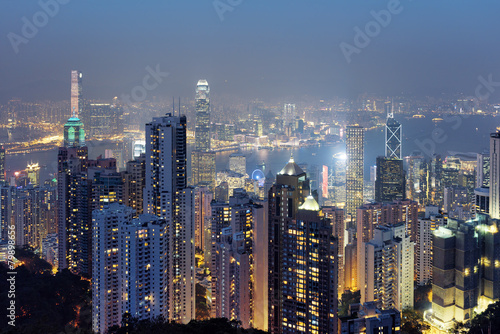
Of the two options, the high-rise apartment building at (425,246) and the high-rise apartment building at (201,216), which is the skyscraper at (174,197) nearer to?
the high-rise apartment building at (201,216)

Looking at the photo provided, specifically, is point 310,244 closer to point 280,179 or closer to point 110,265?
point 280,179

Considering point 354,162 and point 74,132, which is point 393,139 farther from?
point 74,132

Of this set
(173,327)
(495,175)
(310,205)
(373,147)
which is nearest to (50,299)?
(173,327)

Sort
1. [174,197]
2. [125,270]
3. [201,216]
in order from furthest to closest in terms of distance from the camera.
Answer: [201,216]
[174,197]
[125,270]

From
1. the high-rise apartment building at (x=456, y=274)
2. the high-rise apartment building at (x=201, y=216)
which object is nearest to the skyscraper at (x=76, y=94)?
the high-rise apartment building at (x=201, y=216)

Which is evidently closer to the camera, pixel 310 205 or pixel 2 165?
pixel 310 205

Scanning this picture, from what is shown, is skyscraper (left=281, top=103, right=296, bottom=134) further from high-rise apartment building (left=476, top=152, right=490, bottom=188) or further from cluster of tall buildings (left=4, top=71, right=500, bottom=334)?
high-rise apartment building (left=476, top=152, right=490, bottom=188)

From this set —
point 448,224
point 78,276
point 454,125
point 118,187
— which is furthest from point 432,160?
point 78,276
